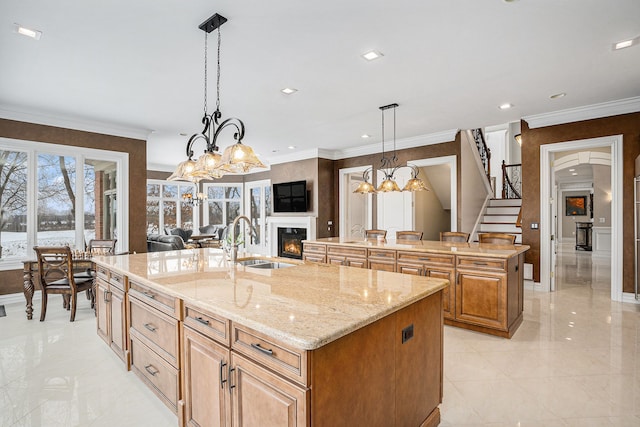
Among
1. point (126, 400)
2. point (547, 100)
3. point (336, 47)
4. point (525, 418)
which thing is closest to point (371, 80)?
point (336, 47)

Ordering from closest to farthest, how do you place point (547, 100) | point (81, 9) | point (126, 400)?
point (126, 400)
point (81, 9)
point (547, 100)

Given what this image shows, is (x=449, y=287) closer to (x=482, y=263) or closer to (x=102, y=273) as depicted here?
(x=482, y=263)

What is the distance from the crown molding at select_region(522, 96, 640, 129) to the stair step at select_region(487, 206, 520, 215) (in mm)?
2853

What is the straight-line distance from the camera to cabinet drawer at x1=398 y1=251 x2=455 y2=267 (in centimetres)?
359

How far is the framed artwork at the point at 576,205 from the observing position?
12961 mm

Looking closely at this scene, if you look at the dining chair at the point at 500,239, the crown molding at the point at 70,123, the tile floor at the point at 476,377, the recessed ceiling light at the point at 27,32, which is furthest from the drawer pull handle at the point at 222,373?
the crown molding at the point at 70,123

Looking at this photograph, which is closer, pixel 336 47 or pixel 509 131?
pixel 336 47

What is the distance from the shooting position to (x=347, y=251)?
4574 millimetres

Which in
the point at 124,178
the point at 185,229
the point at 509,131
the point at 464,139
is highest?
the point at 509,131

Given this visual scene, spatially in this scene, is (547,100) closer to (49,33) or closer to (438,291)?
(438,291)

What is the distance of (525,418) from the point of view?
2.08m

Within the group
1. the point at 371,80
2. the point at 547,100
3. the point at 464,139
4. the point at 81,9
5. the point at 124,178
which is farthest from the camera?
the point at 464,139

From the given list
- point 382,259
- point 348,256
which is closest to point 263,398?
point 382,259

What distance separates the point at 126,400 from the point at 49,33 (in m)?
3.00
